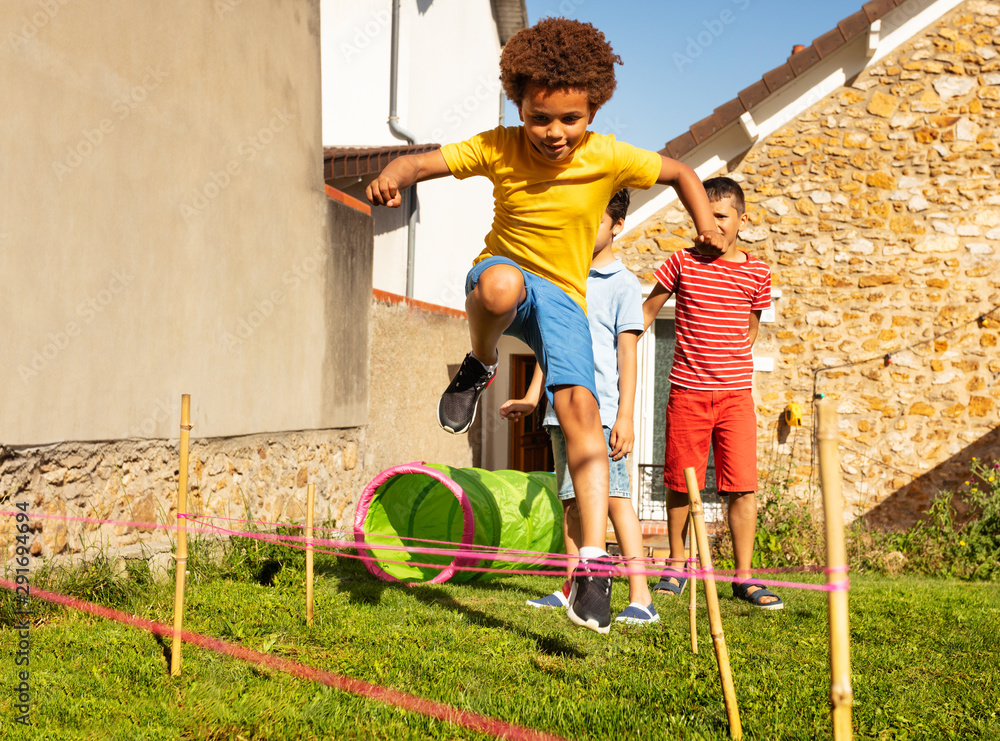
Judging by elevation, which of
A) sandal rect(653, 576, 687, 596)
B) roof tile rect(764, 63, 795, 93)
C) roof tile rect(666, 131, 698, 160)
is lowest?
sandal rect(653, 576, 687, 596)

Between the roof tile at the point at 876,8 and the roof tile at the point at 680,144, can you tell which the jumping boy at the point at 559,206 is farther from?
the roof tile at the point at 876,8

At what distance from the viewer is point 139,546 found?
4098 millimetres

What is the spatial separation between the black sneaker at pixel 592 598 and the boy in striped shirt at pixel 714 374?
167 centimetres

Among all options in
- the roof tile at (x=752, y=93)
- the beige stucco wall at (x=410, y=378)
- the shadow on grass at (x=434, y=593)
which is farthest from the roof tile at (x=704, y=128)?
the shadow on grass at (x=434, y=593)

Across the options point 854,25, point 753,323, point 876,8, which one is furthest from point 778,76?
point 753,323

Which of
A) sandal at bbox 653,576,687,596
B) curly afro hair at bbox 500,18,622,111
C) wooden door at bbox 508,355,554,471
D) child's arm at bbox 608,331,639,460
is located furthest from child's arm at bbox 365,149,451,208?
wooden door at bbox 508,355,554,471

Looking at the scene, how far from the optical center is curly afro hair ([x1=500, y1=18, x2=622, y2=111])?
250 centimetres

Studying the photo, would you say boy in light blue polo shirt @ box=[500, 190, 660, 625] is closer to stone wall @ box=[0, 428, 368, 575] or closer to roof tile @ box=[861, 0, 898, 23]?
stone wall @ box=[0, 428, 368, 575]

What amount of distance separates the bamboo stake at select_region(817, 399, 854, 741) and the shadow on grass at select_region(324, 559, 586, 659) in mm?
1451

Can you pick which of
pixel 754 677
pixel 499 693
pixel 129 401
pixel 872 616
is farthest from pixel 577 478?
pixel 129 401

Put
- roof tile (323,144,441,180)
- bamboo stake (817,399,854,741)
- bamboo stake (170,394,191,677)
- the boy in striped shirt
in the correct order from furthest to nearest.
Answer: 1. roof tile (323,144,441,180)
2. the boy in striped shirt
3. bamboo stake (170,394,191,677)
4. bamboo stake (817,399,854,741)

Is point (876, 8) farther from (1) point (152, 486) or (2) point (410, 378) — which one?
(1) point (152, 486)

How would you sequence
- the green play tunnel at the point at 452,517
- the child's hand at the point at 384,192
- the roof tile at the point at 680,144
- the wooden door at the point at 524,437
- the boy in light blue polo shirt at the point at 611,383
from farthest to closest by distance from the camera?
1. the wooden door at the point at 524,437
2. the roof tile at the point at 680,144
3. the green play tunnel at the point at 452,517
4. the boy in light blue polo shirt at the point at 611,383
5. the child's hand at the point at 384,192

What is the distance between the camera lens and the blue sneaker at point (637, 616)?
3324 mm
